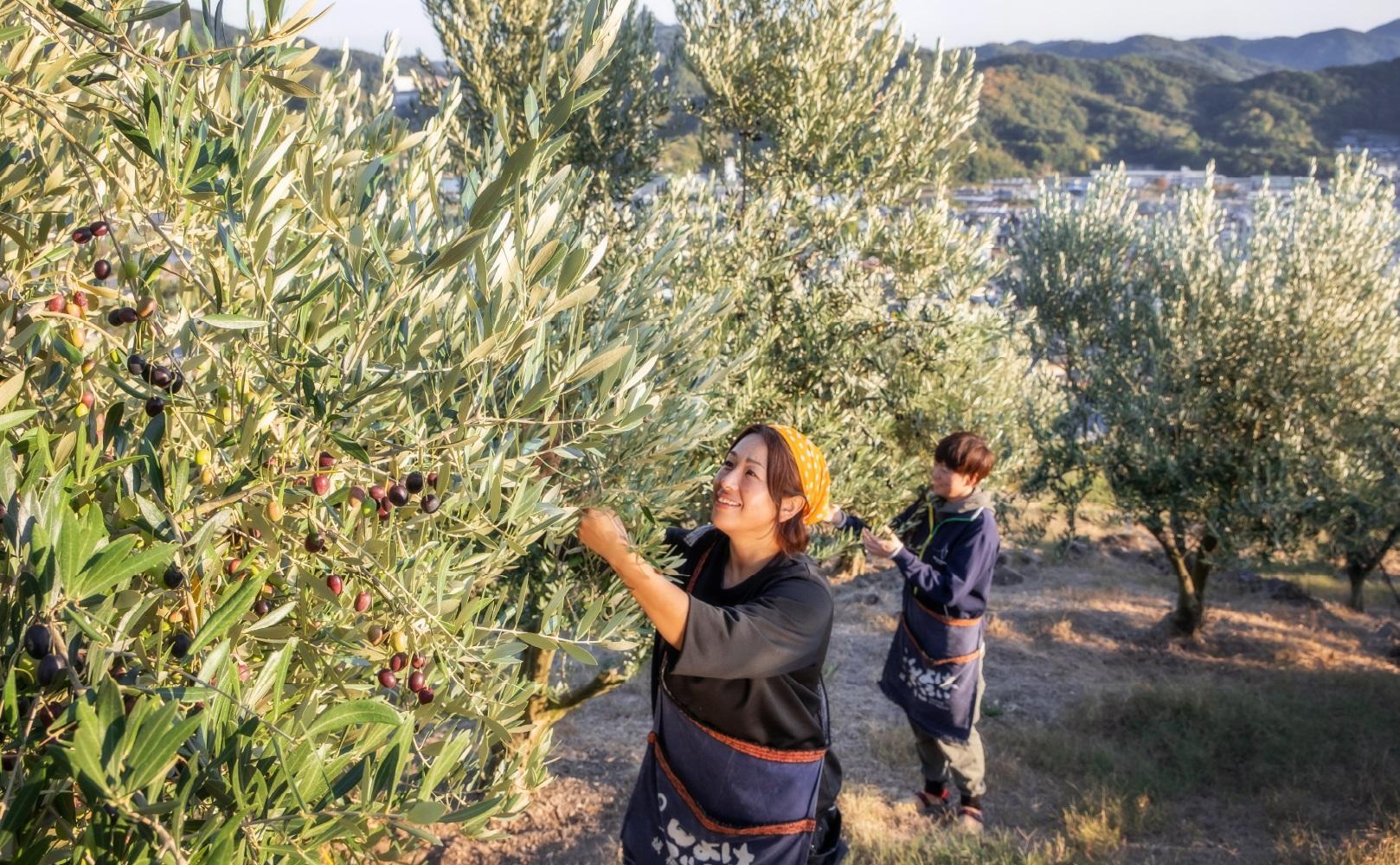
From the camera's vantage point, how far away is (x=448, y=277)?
5.73 ft

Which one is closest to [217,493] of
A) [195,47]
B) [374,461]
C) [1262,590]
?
[374,461]

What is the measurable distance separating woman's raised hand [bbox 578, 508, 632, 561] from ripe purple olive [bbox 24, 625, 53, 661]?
1308mm

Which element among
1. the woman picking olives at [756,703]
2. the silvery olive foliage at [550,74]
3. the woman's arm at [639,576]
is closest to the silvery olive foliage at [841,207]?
the silvery olive foliage at [550,74]

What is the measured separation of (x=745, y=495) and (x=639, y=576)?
27.2 inches

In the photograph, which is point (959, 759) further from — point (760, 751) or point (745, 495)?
point (745, 495)

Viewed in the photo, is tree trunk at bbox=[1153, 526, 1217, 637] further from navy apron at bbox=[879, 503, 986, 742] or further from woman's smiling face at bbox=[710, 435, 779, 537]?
woman's smiling face at bbox=[710, 435, 779, 537]

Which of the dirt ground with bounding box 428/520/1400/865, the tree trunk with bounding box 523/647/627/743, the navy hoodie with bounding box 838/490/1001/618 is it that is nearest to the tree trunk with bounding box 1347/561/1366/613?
the dirt ground with bounding box 428/520/1400/865

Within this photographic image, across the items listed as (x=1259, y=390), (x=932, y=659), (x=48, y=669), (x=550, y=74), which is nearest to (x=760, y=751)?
(x=48, y=669)

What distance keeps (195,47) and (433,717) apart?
1.33m

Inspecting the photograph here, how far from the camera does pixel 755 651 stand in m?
2.61

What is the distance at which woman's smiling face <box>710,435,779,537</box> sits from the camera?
115 inches

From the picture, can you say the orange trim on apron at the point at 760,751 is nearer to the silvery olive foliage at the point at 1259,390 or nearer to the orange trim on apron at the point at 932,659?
the orange trim on apron at the point at 932,659

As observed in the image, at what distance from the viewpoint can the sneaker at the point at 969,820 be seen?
595 centimetres

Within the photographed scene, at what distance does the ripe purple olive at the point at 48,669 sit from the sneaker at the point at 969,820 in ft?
19.3
